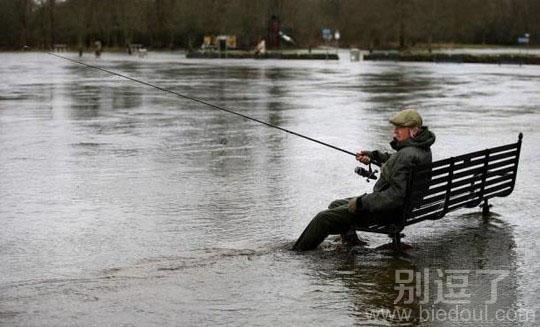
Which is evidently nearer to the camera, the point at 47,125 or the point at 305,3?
the point at 47,125

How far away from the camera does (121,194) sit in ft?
36.0

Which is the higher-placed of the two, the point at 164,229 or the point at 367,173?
the point at 367,173

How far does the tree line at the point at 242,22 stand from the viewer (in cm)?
9594

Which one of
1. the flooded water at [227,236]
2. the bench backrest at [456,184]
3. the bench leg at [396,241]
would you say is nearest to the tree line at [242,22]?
the flooded water at [227,236]

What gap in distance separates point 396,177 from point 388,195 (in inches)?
7.7

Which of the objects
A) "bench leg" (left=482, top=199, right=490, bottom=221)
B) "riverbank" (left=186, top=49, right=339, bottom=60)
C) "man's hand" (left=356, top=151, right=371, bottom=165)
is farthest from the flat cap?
"riverbank" (left=186, top=49, right=339, bottom=60)

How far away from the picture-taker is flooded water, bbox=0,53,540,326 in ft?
20.6

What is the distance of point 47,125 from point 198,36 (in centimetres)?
8330

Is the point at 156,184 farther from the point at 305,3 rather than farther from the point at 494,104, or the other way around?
the point at 305,3

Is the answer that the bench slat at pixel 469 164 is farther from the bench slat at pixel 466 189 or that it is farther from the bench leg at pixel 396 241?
the bench leg at pixel 396 241

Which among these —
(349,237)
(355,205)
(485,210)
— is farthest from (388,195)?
(485,210)

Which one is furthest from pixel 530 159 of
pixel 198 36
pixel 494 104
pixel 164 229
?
pixel 198 36

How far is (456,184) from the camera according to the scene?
8539 mm

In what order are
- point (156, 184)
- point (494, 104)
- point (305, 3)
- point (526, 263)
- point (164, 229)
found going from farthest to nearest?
1. point (305, 3)
2. point (494, 104)
3. point (156, 184)
4. point (164, 229)
5. point (526, 263)
